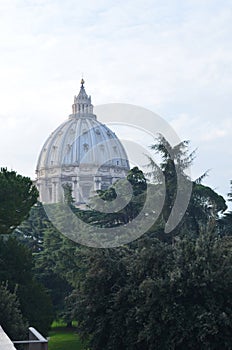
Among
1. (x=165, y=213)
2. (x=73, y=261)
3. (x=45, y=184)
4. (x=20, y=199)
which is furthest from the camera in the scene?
(x=45, y=184)

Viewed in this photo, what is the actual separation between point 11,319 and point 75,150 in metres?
97.4

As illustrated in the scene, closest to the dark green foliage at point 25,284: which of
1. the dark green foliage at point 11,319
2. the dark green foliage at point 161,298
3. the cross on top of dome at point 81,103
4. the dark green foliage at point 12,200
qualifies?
the dark green foliage at point 12,200

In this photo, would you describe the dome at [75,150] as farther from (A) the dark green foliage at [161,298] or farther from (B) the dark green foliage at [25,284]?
(A) the dark green foliage at [161,298]

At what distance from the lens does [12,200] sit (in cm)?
2211

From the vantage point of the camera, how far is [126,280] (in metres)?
16.7

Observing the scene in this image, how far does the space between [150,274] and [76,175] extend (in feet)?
238

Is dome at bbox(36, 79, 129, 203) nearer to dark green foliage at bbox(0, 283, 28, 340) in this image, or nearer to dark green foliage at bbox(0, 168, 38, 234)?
dark green foliage at bbox(0, 168, 38, 234)

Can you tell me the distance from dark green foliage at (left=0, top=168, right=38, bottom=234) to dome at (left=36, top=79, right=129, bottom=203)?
6636cm

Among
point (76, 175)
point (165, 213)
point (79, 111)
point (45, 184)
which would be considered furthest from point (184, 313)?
point (79, 111)

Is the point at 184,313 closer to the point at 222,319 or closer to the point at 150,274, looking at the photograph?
the point at 222,319

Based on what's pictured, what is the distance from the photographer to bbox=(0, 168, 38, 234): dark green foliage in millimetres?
21906

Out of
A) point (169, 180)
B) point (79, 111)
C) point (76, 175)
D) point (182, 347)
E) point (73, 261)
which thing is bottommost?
point (182, 347)

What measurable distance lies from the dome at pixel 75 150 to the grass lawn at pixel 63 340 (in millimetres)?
57623

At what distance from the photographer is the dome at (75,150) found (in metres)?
98.3
